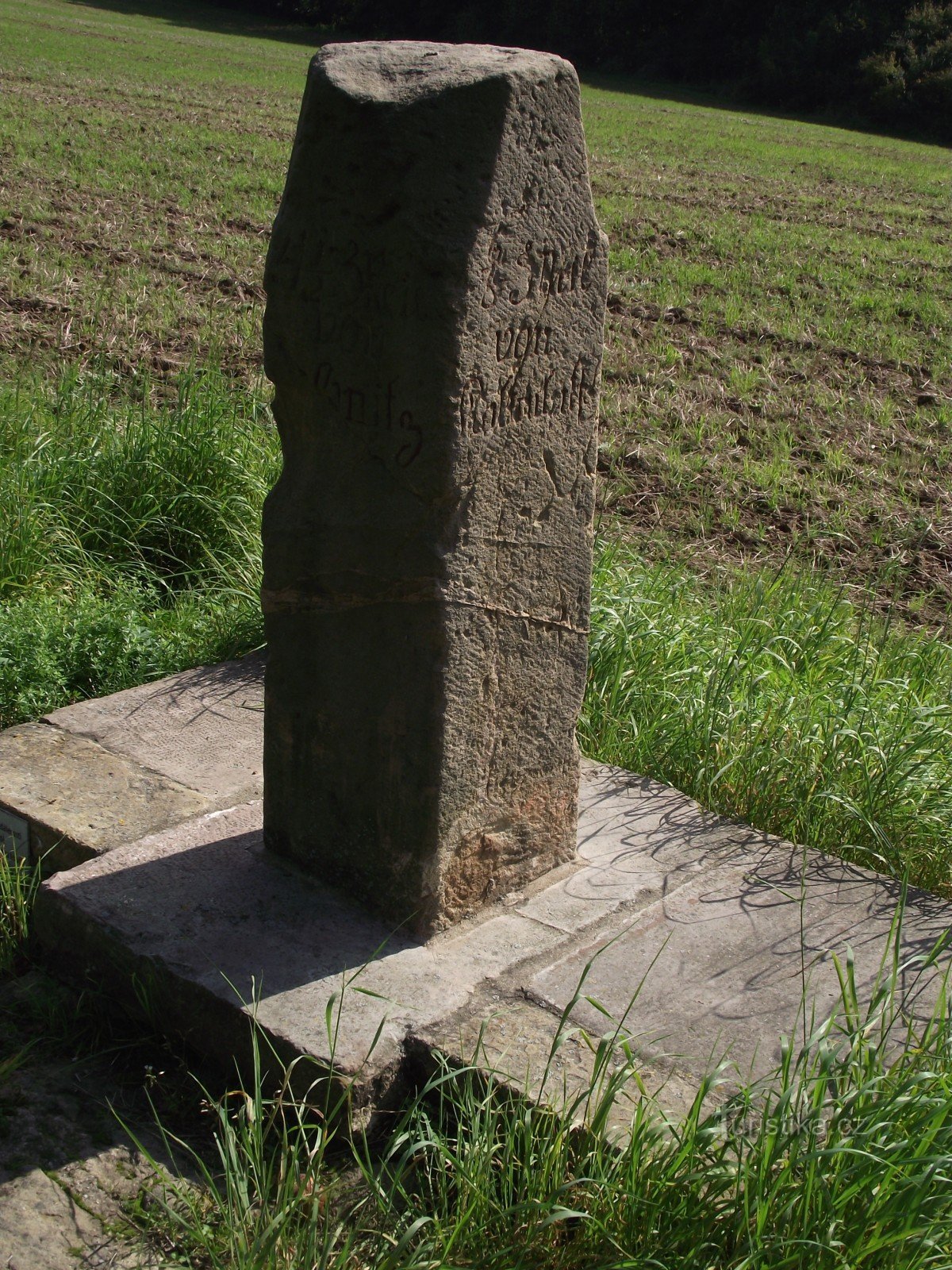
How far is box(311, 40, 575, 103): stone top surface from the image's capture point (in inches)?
84.9

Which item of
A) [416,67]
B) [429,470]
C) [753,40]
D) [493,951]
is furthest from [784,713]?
[753,40]

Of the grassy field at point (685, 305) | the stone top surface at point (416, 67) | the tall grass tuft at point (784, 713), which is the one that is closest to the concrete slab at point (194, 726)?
the tall grass tuft at point (784, 713)

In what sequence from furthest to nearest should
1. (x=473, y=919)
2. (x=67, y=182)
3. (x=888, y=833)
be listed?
(x=67, y=182), (x=888, y=833), (x=473, y=919)

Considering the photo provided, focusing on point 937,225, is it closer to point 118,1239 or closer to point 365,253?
point 365,253

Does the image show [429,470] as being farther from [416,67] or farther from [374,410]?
[416,67]

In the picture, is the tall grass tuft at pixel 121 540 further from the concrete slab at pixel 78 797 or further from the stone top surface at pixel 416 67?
the stone top surface at pixel 416 67

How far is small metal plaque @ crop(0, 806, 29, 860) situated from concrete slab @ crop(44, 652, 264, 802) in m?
0.33

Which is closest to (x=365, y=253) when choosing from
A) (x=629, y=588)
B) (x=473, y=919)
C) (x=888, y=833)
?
(x=473, y=919)

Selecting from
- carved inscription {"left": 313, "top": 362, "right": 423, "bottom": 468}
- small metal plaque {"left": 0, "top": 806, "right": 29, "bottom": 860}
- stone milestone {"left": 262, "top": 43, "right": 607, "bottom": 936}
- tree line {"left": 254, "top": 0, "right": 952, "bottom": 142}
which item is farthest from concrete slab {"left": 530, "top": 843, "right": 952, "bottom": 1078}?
tree line {"left": 254, "top": 0, "right": 952, "bottom": 142}

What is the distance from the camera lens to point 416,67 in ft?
7.36

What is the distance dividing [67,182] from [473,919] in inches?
355

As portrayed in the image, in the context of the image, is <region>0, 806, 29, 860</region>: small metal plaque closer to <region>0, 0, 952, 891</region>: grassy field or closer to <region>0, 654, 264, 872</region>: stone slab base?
<region>0, 654, 264, 872</region>: stone slab base

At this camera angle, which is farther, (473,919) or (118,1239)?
(473,919)

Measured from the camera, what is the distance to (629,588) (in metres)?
4.19
